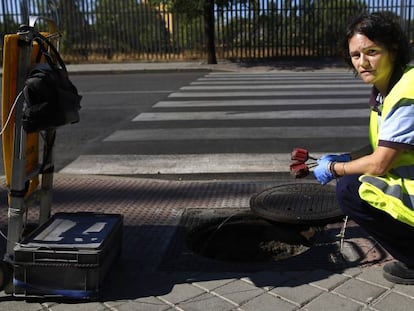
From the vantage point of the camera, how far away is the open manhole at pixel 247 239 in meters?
3.89

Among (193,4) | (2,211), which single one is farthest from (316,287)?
(193,4)

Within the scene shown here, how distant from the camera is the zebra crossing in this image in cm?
618

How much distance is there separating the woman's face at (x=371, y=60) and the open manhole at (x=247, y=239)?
1378mm

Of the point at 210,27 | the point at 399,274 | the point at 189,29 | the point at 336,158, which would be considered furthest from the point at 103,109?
the point at 189,29

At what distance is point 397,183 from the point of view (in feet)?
9.11

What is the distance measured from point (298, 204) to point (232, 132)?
3565mm

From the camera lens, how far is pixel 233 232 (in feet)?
13.7

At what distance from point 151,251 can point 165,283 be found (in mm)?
520

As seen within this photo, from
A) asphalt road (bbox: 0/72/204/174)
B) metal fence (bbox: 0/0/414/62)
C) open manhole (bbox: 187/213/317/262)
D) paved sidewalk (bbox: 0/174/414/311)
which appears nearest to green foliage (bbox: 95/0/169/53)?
metal fence (bbox: 0/0/414/62)

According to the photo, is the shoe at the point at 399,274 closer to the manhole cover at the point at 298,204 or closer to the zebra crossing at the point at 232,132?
the manhole cover at the point at 298,204

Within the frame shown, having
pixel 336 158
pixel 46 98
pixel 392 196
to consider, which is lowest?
pixel 392 196

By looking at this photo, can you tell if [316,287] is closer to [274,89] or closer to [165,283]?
[165,283]

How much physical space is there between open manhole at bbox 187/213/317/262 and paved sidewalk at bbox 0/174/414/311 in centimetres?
15

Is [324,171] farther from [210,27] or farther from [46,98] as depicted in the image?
[210,27]
